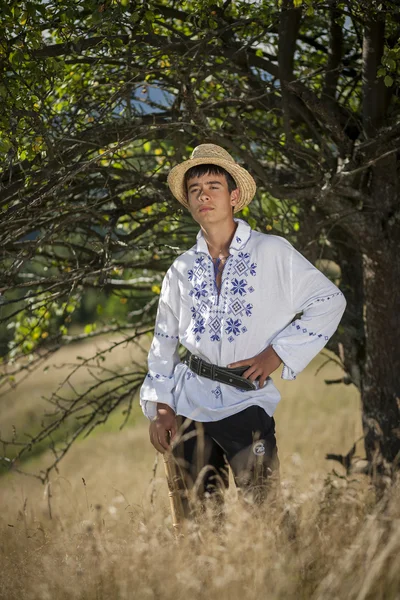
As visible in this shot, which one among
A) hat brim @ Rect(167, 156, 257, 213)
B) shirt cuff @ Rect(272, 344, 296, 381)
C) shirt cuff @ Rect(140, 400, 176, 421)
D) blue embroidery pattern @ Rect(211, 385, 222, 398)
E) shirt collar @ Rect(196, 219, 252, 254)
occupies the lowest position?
shirt cuff @ Rect(140, 400, 176, 421)

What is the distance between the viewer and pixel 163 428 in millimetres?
3258

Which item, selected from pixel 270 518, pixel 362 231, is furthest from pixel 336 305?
pixel 362 231

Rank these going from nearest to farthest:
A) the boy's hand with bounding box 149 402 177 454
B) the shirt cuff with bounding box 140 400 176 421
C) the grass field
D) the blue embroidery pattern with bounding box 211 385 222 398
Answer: the grass field < the blue embroidery pattern with bounding box 211 385 222 398 < the boy's hand with bounding box 149 402 177 454 < the shirt cuff with bounding box 140 400 176 421

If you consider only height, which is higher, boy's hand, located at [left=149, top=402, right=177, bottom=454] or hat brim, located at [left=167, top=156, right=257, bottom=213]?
hat brim, located at [left=167, top=156, right=257, bottom=213]

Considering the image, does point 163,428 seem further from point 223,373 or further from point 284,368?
point 284,368

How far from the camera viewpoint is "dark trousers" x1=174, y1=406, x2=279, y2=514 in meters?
3.01

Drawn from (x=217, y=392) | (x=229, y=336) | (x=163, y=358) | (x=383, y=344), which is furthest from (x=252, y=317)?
(x=383, y=344)

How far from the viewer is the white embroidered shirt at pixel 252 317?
3.14m

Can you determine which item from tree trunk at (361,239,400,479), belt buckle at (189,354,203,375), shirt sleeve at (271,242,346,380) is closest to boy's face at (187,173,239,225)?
shirt sleeve at (271,242,346,380)

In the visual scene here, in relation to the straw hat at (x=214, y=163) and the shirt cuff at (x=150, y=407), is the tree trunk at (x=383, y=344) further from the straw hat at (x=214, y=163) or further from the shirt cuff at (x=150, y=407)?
the shirt cuff at (x=150, y=407)

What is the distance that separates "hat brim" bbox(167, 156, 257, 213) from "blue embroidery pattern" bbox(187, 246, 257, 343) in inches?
11.9

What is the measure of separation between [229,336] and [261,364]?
0.57ft

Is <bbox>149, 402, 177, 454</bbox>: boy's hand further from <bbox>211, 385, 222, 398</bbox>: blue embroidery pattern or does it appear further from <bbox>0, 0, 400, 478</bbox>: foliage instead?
<bbox>0, 0, 400, 478</bbox>: foliage

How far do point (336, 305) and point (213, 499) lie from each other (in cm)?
93
